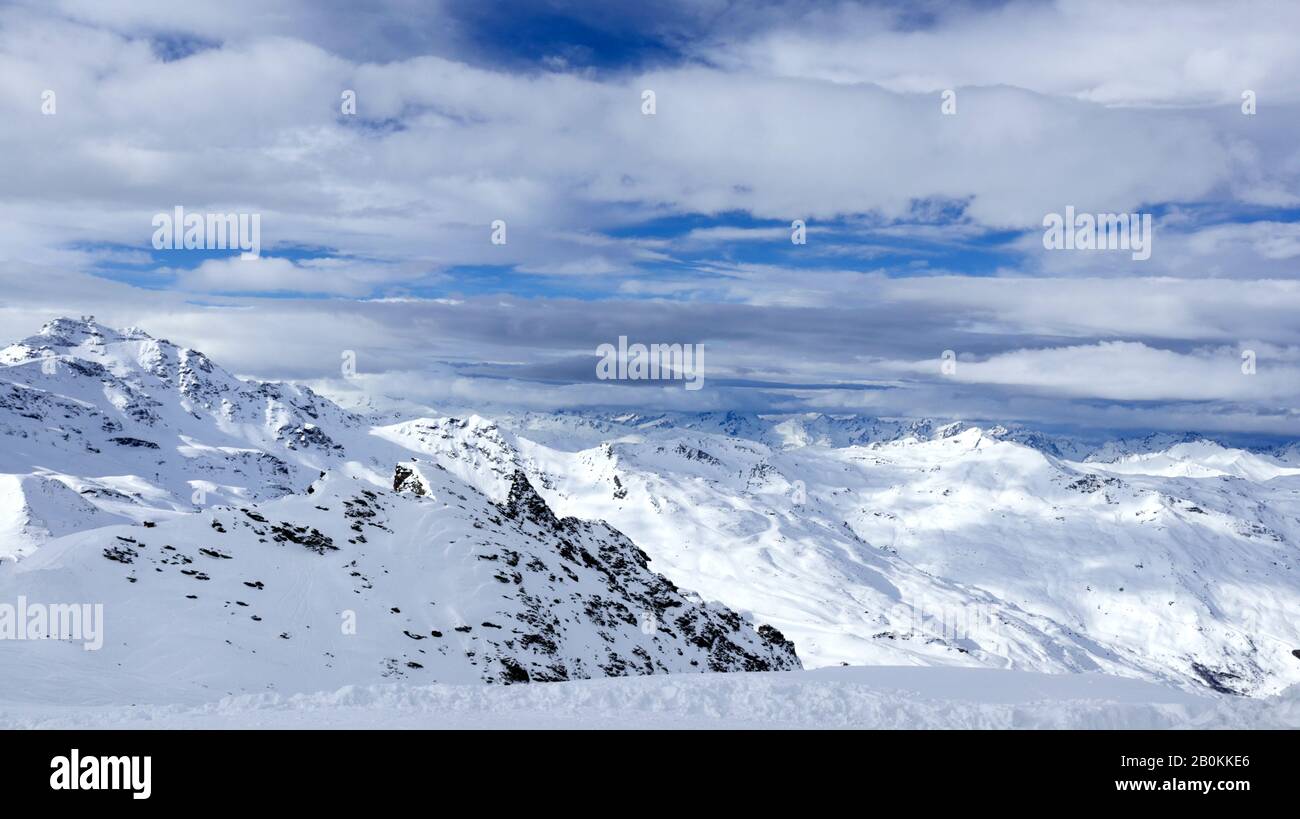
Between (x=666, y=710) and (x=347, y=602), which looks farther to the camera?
(x=347, y=602)

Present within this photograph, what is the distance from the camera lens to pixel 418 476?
118562 millimetres

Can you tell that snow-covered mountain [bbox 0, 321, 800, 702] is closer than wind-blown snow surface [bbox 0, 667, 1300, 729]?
No
